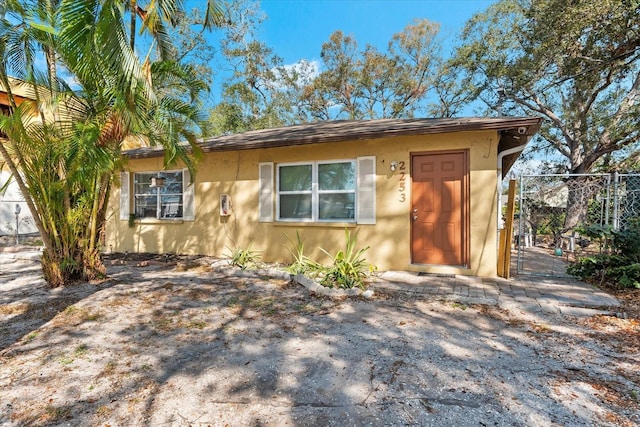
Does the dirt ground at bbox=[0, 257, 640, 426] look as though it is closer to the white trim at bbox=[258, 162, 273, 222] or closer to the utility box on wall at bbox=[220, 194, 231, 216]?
the white trim at bbox=[258, 162, 273, 222]

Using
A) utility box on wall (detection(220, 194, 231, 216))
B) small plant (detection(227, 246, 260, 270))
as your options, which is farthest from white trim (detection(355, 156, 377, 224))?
utility box on wall (detection(220, 194, 231, 216))

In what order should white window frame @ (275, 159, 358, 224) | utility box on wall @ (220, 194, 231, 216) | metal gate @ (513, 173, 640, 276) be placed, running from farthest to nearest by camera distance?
utility box on wall @ (220, 194, 231, 216), white window frame @ (275, 159, 358, 224), metal gate @ (513, 173, 640, 276)

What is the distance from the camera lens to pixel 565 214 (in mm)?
12648

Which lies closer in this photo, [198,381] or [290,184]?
[198,381]

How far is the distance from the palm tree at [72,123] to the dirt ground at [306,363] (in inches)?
42.0

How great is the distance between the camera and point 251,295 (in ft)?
16.9

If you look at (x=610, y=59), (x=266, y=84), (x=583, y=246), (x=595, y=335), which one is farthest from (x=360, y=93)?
(x=595, y=335)

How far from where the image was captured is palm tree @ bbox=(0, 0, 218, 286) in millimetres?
4449

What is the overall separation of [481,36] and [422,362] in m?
17.1

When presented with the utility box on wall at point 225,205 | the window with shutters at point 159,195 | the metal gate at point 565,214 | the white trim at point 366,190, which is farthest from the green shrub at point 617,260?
the window with shutters at point 159,195

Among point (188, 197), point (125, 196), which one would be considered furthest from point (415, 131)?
point (125, 196)

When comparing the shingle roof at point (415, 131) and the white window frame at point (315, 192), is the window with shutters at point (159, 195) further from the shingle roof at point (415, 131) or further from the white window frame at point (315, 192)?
the white window frame at point (315, 192)

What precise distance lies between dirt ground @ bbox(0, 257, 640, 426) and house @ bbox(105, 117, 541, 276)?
1.87 metres

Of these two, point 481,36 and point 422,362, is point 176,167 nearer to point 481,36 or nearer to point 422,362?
point 422,362
